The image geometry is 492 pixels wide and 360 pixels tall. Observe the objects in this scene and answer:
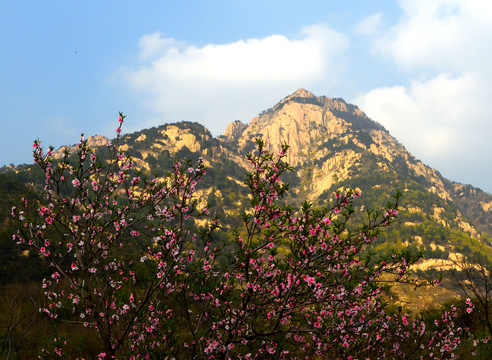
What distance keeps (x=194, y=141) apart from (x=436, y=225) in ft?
462

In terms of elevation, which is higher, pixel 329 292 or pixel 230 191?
pixel 230 191

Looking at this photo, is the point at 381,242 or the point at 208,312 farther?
the point at 381,242

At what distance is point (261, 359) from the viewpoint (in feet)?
22.8

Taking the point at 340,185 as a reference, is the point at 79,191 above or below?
below

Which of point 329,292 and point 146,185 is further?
point 146,185

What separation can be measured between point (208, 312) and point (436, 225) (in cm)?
15532

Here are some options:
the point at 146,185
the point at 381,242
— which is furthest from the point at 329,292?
the point at 381,242

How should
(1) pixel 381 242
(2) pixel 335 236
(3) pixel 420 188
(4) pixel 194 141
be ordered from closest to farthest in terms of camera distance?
(2) pixel 335 236 → (1) pixel 381 242 → (3) pixel 420 188 → (4) pixel 194 141

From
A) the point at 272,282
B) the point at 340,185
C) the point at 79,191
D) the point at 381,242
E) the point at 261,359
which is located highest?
the point at 340,185

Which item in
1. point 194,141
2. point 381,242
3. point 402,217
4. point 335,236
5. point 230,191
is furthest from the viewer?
point 194,141

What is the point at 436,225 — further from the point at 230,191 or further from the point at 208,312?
the point at 208,312

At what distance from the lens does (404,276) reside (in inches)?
283

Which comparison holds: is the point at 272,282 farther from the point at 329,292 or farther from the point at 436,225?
the point at 436,225

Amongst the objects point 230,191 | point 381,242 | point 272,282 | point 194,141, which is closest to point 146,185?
point 272,282
